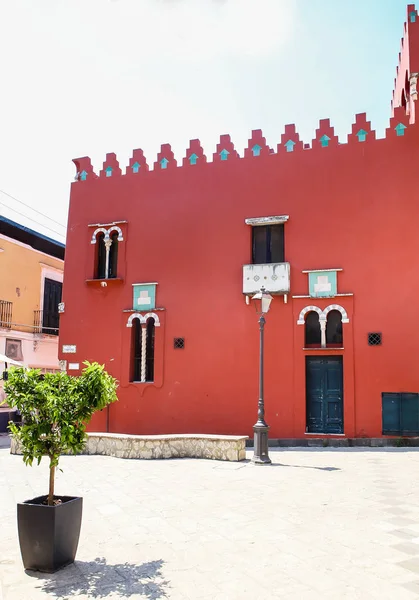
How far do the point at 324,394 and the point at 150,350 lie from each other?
5.09 m

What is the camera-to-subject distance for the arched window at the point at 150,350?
1493cm

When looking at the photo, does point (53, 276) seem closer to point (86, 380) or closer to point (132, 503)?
point (132, 503)

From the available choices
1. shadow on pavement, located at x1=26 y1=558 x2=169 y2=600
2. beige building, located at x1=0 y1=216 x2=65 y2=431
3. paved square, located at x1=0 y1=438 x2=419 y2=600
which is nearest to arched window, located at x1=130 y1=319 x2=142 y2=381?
paved square, located at x1=0 y1=438 x2=419 y2=600

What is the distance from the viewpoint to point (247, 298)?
547 inches

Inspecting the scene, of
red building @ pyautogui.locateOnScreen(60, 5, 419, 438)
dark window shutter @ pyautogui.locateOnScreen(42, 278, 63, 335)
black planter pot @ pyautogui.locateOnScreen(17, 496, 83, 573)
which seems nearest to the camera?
black planter pot @ pyautogui.locateOnScreen(17, 496, 83, 573)

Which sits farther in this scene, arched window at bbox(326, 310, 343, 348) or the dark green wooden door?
arched window at bbox(326, 310, 343, 348)

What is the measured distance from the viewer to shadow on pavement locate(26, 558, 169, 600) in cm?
423

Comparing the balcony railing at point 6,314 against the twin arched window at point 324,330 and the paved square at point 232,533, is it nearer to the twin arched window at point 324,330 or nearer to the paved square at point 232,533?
the paved square at point 232,533

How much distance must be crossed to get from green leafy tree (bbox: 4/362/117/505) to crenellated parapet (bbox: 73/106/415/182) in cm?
1089

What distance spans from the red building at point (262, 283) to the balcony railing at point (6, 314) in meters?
4.70

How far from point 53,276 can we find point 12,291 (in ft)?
8.74

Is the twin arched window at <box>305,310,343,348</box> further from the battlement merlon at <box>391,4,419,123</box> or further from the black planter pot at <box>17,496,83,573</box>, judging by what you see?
the black planter pot at <box>17,496,83,573</box>

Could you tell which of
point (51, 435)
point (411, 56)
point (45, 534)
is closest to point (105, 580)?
point (45, 534)

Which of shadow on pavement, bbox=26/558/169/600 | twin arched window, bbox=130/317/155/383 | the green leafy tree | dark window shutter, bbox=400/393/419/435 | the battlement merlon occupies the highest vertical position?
the battlement merlon
